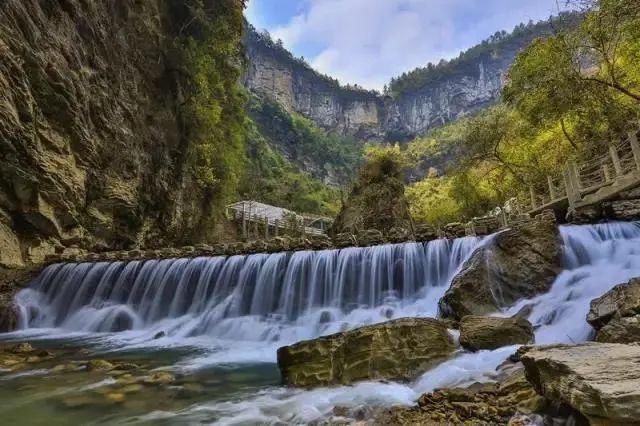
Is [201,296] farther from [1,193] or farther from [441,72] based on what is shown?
[441,72]

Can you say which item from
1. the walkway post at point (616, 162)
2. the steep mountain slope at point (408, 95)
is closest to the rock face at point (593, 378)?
the walkway post at point (616, 162)

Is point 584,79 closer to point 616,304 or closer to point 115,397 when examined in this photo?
point 616,304

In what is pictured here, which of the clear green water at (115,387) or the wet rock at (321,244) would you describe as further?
the wet rock at (321,244)

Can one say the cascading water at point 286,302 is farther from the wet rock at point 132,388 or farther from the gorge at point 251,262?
the wet rock at point 132,388

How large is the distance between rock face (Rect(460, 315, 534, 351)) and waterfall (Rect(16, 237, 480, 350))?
3.30 meters

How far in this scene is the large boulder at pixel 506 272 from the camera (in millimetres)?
7348

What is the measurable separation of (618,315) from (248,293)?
8925mm

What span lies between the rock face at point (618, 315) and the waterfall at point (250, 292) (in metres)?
4.05

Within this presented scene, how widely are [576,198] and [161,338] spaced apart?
13692 millimetres

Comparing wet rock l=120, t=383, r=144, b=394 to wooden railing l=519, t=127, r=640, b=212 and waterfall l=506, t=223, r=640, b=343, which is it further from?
wooden railing l=519, t=127, r=640, b=212

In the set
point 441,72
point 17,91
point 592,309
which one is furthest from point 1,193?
point 441,72

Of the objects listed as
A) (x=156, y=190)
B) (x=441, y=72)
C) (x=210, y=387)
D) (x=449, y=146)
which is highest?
(x=441, y=72)

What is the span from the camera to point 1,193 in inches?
496

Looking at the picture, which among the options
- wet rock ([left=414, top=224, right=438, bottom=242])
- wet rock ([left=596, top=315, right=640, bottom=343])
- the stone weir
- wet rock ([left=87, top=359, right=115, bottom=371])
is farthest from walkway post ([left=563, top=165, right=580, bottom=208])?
wet rock ([left=87, top=359, right=115, bottom=371])
